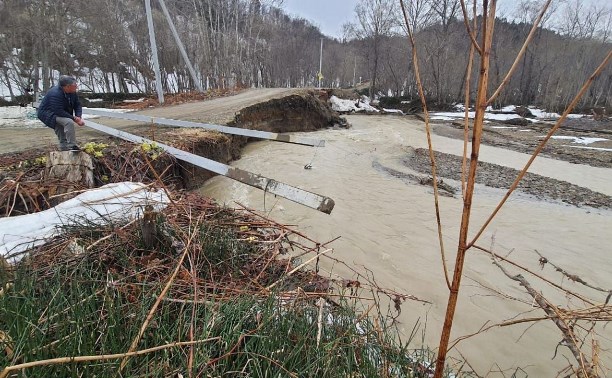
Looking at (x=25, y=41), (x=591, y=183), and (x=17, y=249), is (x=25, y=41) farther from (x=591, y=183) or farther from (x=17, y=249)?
(x=591, y=183)

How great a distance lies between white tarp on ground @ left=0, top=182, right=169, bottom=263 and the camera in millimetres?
2492

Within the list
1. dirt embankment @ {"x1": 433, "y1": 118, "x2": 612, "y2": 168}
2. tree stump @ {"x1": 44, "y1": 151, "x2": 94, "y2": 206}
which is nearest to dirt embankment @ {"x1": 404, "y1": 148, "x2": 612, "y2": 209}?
dirt embankment @ {"x1": 433, "y1": 118, "x2": 612, "y2": 168}

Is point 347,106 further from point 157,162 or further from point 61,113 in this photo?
point 61,113

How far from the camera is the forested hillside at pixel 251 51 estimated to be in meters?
18.9

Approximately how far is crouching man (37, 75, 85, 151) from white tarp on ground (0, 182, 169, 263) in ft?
7.04

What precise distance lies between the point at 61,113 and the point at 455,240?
21.0ft

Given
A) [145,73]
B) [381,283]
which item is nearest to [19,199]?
[381,283]

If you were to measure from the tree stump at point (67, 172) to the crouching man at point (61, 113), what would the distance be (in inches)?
37.0

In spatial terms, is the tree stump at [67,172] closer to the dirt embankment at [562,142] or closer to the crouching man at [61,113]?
the crouching man at [61,113]

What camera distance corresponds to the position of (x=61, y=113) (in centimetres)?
483

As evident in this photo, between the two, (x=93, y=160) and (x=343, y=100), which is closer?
(x=93, y=160)

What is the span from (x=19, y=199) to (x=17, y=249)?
138 cm

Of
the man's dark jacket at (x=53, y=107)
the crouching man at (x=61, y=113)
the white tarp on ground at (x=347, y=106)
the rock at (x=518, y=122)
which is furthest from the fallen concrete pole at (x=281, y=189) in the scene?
the rock at (x=518, y=122)

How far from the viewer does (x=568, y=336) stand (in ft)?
4.02
